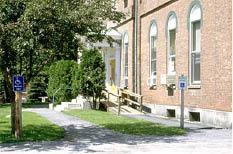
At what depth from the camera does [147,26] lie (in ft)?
68.4

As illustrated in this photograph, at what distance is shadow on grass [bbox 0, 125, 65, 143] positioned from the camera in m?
10.8

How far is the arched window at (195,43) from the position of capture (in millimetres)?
16141

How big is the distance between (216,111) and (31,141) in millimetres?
7035

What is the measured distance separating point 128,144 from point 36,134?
3.04m

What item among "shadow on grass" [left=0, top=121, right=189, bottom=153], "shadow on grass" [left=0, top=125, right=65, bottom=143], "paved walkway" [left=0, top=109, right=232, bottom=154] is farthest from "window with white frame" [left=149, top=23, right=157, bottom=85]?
"shadow on grass" [left=0, top=125, right=65, bottom=143]

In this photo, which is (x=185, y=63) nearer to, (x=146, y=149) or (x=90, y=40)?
(x=90, y=40)


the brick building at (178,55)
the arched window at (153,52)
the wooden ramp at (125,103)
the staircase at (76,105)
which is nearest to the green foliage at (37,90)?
the brick building at (178,55)

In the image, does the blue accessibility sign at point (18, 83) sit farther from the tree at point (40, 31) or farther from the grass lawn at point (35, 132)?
the grass lawn at point (35, 132)

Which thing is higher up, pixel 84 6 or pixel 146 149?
pixel 84 6

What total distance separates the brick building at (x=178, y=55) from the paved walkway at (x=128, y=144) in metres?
2.43

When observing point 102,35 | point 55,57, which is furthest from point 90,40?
point 55,57

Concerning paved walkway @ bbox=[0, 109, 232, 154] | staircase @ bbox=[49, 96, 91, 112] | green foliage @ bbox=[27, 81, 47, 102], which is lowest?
paved walkway @ bbox=[0, 109, 232, 154]

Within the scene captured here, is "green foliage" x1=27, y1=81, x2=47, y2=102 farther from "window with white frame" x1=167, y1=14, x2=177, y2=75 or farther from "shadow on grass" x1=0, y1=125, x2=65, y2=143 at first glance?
"shadow on grass" x1=0, y1=125, x2=65, y2=143

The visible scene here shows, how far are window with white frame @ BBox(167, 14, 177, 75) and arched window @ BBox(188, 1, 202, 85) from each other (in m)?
1.54
